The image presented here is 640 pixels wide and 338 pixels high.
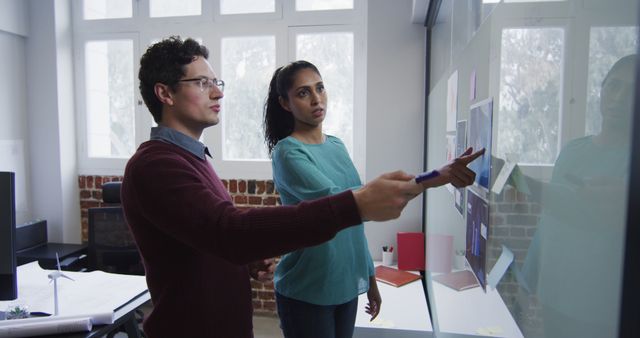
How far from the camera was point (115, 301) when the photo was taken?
5.54 ft

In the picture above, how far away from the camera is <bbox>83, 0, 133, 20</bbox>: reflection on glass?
372 centimetres

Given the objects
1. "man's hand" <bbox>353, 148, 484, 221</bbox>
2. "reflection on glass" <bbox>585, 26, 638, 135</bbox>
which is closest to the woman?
"man's hand" <bbox>353, 148, 484, 221</bbox>

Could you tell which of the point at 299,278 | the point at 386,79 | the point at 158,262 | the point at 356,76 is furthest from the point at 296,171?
the point at 356,76

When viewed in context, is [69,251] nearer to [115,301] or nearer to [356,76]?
[115,301]

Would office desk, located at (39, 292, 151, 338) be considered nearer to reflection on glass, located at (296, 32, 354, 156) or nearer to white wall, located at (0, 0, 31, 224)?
reflection on glass, located at (296, 32, 354, 156)

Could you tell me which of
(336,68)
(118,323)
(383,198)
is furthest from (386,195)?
(336,68)

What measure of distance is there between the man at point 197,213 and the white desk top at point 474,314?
0.90 ft

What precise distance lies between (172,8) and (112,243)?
2.04 metres

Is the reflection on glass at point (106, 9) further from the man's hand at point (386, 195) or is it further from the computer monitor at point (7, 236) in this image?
the man's hand at point (386, 195)

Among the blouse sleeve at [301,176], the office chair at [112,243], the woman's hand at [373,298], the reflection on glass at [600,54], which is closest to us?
the reflection on glass at [600,54]

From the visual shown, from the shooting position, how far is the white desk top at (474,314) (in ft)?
2.69

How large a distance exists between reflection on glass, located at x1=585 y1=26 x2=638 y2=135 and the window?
117 inches

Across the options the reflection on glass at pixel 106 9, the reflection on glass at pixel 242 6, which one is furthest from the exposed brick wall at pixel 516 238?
the reflection on glass at pixel 106 9

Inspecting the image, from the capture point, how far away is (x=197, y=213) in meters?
0.82
